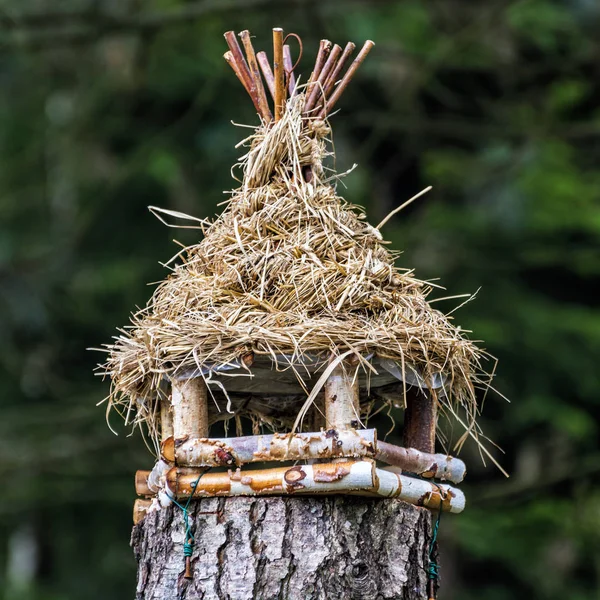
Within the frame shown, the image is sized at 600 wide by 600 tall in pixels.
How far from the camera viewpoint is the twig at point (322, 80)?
4.61m

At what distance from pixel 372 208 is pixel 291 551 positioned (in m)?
8.86

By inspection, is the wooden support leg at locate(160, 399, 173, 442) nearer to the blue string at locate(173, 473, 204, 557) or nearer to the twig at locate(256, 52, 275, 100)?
the blue string at locate(173, 473, 204, 557)

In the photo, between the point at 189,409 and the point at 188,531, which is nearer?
the point at 188,531

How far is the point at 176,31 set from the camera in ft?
39.9

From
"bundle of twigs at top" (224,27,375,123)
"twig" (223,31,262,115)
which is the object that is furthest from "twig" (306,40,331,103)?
"twig" (223,31,262,115)

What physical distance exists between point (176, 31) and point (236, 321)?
8.71 m

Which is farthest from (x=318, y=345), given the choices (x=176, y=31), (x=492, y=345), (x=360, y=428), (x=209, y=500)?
(x=176, y=31)

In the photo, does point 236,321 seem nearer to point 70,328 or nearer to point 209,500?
point 209,500

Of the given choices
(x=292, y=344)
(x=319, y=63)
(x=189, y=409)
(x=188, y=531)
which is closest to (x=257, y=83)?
(x=319, y=63)

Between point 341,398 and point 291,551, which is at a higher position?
point 341,398

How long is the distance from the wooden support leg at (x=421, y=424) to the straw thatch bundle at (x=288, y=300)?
56mm

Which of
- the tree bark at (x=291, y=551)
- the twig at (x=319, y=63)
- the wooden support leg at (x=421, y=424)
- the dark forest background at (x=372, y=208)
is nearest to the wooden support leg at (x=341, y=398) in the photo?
the tree bark at (x=291, y=551)

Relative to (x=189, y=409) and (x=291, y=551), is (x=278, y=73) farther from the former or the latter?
(x=291, y=551)

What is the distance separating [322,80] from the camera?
4664mm
